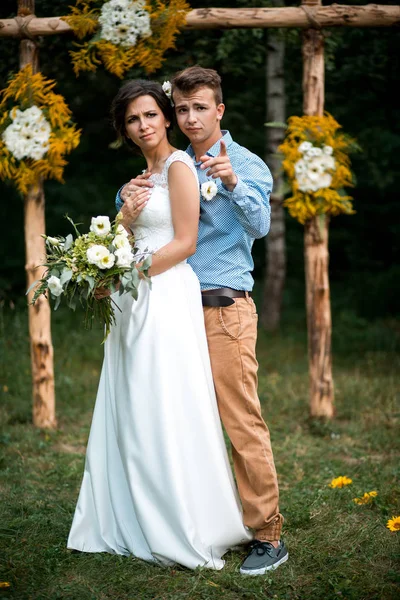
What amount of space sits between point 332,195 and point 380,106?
422cm

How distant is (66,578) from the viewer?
3.16 meters

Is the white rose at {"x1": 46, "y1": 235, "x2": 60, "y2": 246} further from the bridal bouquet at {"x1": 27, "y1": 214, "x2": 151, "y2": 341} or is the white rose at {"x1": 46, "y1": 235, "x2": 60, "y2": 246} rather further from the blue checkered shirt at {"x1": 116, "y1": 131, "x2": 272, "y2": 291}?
the blue checkered shirt at {"x1": 116, "y1": 131, "x2": 272, "y2": 291}

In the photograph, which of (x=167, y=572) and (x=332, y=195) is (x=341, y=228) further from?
(x=167, y=572)

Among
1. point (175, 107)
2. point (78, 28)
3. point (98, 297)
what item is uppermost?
point (78, 28)

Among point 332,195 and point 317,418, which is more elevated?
point 332,195

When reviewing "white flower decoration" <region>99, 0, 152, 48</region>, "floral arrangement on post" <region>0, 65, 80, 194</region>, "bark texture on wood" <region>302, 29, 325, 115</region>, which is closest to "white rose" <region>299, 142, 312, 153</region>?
"bark texture on wood" <region>302, 29, 325, 115</region>

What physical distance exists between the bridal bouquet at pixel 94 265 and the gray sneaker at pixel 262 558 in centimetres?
130

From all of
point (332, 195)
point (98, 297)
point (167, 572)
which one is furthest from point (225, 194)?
point (332, 195)

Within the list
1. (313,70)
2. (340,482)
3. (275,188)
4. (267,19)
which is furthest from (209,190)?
(275,188)

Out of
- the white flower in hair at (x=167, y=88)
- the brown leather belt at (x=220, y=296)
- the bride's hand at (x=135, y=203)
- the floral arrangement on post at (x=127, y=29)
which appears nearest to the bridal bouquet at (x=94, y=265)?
the bride's hand at (x=135, y=203)

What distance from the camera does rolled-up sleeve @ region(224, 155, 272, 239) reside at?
120 inches

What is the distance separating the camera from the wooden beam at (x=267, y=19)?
16.7ft

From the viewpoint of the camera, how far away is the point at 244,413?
10.7 feet

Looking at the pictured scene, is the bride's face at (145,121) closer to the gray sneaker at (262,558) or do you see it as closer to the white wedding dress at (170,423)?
the white wedding dress at (170,423)
